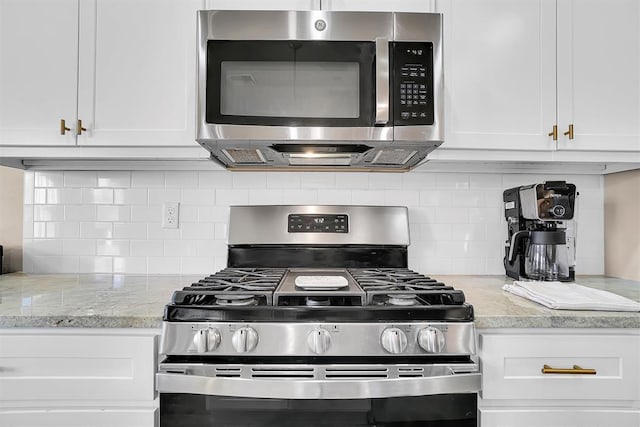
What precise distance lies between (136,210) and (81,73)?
0.59m

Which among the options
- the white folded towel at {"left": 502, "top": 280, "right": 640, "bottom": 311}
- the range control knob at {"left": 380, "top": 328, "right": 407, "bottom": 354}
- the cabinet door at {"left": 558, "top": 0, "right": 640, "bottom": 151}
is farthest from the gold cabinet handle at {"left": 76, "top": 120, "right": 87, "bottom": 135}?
the cabinet door at {"left": 558, "top": 0, "right": 640, "bottom": 151}

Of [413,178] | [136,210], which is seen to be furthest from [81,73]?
[413,178]

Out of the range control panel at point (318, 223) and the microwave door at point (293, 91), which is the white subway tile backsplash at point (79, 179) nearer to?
the microwave door at point (293, 91)

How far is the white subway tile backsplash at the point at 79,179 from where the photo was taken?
1745mm

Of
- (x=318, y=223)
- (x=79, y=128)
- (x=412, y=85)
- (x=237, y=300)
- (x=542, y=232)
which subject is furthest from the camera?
(x=318, y=223)

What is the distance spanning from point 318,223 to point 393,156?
42 centimetres

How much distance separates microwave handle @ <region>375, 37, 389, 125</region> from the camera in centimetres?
128

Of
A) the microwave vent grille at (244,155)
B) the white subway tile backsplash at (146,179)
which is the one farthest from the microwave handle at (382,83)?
the white subway tile backsplash at (146,179)

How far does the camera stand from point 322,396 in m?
0.96

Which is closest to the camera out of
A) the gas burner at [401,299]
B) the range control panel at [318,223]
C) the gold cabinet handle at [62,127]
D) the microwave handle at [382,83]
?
→ the gas burner at [401,299]

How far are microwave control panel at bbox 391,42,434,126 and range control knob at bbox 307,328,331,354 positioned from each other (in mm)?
722

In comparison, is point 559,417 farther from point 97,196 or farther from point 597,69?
point 97,196

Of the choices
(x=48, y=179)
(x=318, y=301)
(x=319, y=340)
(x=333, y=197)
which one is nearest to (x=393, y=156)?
(x=333, y=197)

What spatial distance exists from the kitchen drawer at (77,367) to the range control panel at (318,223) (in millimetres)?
777
